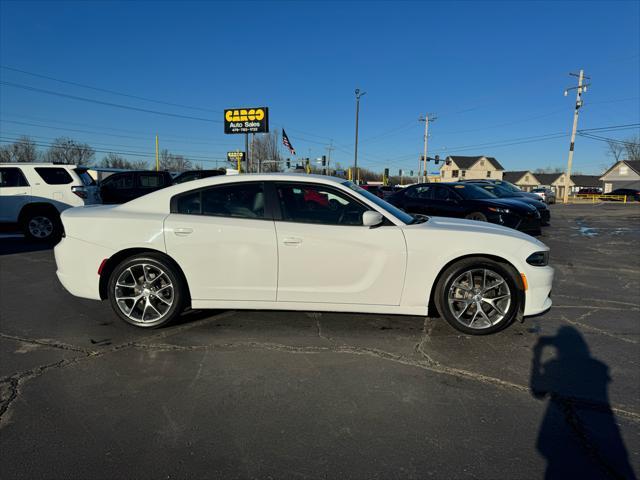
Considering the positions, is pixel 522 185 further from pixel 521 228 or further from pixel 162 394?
pixel 162 394

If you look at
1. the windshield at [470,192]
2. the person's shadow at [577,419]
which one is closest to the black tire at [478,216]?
the windshield at [470,192]

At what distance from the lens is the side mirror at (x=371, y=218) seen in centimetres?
356

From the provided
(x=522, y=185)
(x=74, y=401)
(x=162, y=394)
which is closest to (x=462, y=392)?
(x=162, y=394)

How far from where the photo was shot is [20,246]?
8758mm

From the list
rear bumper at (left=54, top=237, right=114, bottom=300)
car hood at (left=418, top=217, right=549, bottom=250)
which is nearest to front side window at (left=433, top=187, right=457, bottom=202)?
car hood at (left=418, top=217, right=549, bottom=250)

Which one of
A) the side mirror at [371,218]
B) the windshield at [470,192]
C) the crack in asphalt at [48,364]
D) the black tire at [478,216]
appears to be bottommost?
the crack in asphalt at [48,364]

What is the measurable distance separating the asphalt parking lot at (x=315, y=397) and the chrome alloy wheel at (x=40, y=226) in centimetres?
563

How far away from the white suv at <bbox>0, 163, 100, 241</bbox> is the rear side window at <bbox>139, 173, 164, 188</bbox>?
15.7ft

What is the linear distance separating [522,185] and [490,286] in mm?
105704

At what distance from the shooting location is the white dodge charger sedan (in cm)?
364

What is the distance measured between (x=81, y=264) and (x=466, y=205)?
8959mm

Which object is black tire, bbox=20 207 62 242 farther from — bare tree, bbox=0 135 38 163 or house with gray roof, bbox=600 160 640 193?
house with gray roof, bbox=600 160 640 193

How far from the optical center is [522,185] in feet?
317

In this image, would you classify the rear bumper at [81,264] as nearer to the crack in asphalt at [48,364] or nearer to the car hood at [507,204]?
the crack in asphalt at [48,364]
